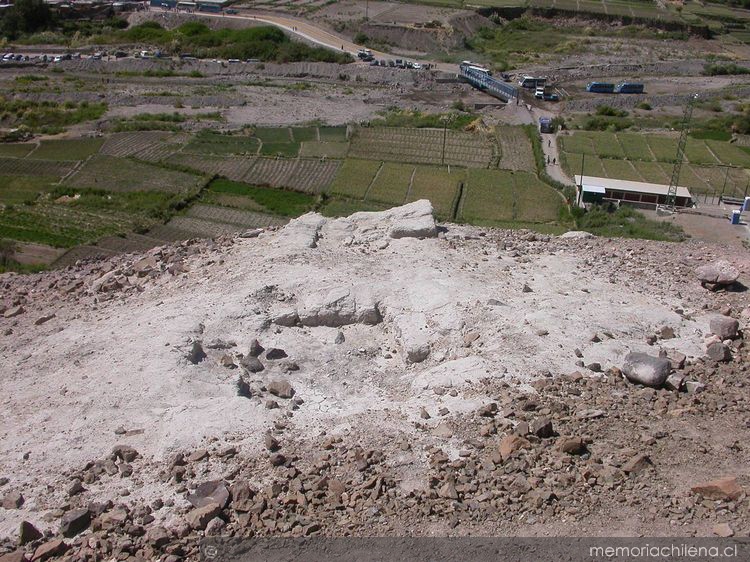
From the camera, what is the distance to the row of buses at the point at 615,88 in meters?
66.9

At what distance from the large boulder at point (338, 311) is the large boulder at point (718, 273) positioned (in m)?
8.71

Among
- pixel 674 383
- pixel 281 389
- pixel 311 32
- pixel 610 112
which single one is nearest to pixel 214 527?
pixel 281 389

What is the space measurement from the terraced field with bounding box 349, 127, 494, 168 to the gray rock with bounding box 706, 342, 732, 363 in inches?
1308

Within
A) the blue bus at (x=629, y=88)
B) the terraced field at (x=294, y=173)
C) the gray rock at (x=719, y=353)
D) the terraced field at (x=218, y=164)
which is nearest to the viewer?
the gray rock at (x=719, y=353)

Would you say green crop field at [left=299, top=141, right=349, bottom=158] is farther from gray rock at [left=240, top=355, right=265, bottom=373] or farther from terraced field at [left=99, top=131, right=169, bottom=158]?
gray rock at [left=240, top=355, right=265, bottom=373]

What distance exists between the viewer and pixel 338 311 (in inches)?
765

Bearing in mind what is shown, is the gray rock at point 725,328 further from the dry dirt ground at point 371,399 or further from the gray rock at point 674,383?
the gray rock at point 674,383

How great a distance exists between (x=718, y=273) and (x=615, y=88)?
2015 inches

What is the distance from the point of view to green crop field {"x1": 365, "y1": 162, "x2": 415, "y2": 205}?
43781 mm

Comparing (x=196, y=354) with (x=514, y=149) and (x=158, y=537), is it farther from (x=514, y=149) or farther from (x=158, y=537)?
(x=514, y=149)

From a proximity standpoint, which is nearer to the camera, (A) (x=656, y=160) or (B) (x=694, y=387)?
(B) (x=694, y=387)

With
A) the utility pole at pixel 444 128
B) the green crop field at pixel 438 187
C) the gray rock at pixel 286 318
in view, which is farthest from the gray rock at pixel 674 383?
the utility pole at pixel 444 128

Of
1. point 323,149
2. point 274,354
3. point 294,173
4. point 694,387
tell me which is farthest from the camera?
point 323,149

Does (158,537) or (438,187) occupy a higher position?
(158,537)
